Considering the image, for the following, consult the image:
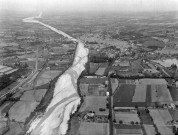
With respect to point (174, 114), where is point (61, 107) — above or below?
below

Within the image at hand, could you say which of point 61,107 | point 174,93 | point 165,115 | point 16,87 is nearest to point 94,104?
point 61,107

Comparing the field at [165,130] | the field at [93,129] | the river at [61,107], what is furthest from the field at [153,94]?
the river at [61,107]

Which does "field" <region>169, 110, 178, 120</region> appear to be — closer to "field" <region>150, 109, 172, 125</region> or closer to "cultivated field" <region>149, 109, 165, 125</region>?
"field" <region>150, 109, 172, 125</region>

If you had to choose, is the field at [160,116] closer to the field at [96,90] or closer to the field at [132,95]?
the field at [132,95]

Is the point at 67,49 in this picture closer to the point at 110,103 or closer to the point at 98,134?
the point at 110,103

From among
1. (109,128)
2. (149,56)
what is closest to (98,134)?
(109,128)

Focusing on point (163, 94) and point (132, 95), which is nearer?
point (132, 95)

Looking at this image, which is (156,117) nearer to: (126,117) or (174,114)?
(174,114)
